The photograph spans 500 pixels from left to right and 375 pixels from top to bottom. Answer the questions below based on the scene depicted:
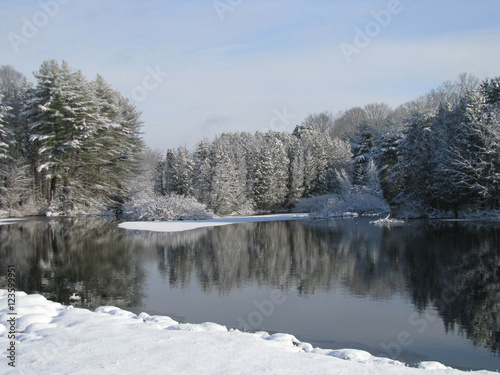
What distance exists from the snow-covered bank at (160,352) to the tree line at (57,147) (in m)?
29.2

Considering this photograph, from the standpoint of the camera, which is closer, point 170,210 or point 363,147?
point 170,210

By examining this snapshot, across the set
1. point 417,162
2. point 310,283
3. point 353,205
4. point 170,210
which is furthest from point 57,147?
point 310,283

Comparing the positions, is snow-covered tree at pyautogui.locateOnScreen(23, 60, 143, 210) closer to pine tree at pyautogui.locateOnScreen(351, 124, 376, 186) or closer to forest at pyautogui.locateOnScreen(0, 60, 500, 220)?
forest at pyautogui.locateOnScreen(0, 60, 500, 220)

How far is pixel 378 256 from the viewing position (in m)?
14.9

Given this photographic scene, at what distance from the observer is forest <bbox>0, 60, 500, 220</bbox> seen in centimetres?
2962

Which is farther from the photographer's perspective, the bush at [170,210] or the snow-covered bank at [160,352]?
the bush at [170,210]

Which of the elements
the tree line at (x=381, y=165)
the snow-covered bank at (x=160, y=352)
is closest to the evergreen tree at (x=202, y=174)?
the tree line at (x=381, y=165)

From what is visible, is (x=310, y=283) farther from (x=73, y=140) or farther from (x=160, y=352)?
(x=73, y=140)

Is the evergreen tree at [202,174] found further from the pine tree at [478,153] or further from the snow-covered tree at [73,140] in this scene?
the pine tree at [478,153]

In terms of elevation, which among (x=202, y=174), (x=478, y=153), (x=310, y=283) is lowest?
(x=310, y=283)

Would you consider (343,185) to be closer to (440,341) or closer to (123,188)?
(123,188)

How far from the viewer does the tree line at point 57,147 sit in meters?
32.8

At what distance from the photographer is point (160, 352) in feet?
16.9

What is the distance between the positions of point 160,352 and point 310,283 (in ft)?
20.6
